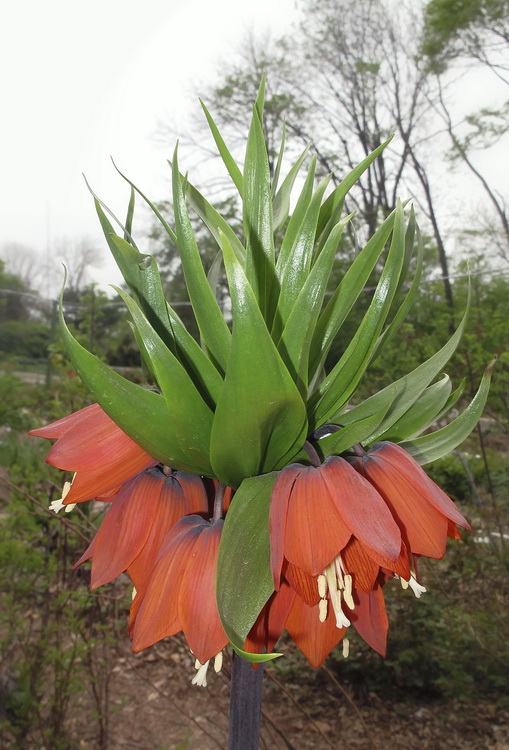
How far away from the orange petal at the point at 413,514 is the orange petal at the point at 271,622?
92mm

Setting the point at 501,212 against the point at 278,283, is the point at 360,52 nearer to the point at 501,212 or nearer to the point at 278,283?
the point at 501,212

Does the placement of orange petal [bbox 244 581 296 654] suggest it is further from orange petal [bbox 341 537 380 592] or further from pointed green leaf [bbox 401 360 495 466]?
pointed green leaf [bbox 401 360 495 466]

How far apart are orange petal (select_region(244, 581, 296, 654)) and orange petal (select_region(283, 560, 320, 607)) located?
16 millimetres

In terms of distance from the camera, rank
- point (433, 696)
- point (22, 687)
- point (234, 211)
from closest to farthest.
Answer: point (22, 687), point (433, 696), point (234, 211)

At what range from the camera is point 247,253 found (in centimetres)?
48

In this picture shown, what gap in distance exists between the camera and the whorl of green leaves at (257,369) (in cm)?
36

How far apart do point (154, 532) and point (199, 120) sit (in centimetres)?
1174

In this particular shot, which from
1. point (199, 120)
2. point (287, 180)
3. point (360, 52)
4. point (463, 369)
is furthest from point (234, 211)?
point (287, 180)

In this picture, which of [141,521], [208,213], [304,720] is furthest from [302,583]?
[304,720]

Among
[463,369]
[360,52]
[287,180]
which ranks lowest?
[463,369]

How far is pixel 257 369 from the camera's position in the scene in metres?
0.35

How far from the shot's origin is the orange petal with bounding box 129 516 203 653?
1.30 ft

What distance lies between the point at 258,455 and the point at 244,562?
0.07m

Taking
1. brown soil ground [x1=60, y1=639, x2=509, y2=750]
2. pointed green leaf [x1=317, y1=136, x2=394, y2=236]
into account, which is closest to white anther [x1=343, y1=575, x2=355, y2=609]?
pointed green leaf [x1=317, y1=136, x2=394, y2=236]
